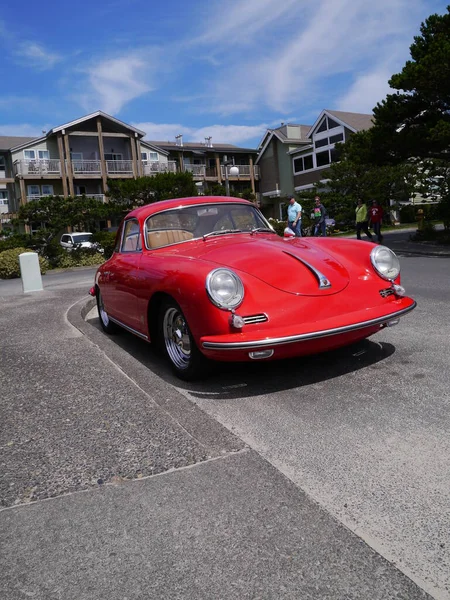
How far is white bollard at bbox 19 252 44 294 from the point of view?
10.6m

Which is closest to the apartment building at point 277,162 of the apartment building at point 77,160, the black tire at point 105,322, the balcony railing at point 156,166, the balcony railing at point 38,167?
the balcony railing at point 156,166

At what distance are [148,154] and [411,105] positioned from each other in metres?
32.8

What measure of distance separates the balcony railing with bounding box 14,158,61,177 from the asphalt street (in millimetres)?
38223

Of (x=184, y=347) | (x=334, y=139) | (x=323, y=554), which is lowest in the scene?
(x=323, y=554)

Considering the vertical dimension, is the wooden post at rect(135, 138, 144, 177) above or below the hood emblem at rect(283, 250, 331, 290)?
above

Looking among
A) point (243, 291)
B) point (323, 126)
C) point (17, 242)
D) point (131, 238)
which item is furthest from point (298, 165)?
point (243, 291)

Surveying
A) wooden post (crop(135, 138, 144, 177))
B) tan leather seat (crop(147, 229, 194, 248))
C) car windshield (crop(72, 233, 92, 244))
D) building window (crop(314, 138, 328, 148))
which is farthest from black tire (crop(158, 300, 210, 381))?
wooden post (crop(135, 138, 144, 177))

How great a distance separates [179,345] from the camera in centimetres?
415

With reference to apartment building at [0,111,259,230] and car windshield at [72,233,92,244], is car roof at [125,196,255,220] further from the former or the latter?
apartment building at [0,111,259,230]

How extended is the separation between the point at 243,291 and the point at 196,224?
172 cm

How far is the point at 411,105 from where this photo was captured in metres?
16.0

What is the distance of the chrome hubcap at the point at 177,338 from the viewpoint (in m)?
4.05

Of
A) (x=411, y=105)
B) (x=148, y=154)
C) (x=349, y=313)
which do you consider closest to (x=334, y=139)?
(x=148, y=154)

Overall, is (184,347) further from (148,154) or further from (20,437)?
(148,154)
